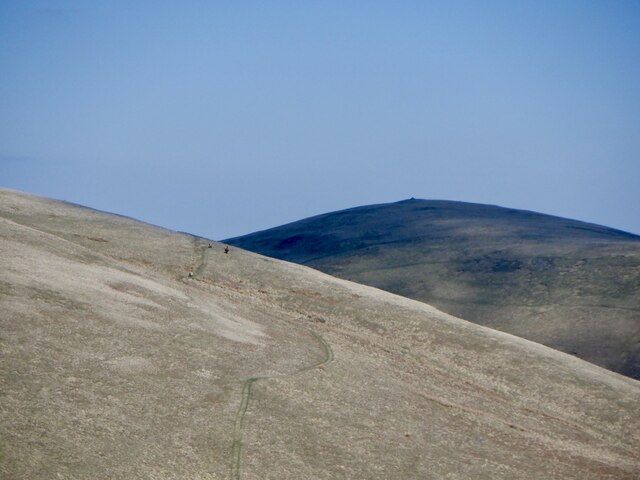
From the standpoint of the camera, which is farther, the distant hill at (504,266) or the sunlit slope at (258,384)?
the distant hill at (504,266)

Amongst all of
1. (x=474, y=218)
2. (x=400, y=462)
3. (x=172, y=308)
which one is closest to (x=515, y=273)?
(x=474, y=218)

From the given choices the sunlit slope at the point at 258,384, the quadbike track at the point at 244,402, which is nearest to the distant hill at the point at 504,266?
the sunlit slope at the point at 258,384

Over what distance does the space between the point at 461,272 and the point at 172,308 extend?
23013 mm

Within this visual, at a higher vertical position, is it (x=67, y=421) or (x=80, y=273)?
(x=80, y=273)

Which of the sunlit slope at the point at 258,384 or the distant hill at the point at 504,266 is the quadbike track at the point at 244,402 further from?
the distant hill at the point at 504,266

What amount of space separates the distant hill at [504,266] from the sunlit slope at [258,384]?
25.3 ft

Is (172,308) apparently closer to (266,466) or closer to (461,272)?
(266,466)

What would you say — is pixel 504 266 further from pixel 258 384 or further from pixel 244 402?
pixel 244 402

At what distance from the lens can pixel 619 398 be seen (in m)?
21.9

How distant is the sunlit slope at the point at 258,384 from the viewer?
12344mm

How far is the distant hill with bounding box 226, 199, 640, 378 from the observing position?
107 feet

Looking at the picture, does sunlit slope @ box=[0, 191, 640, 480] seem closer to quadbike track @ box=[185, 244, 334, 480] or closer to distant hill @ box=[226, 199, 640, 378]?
quadbike track @ box=[185, 244, 334, 480]

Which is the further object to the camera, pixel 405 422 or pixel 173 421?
pixel 405 422

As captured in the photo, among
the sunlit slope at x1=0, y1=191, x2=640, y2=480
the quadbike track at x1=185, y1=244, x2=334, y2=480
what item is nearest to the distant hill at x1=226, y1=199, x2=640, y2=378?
the sunlit slope at x1=0, y1=191, x2=640, y2=480
